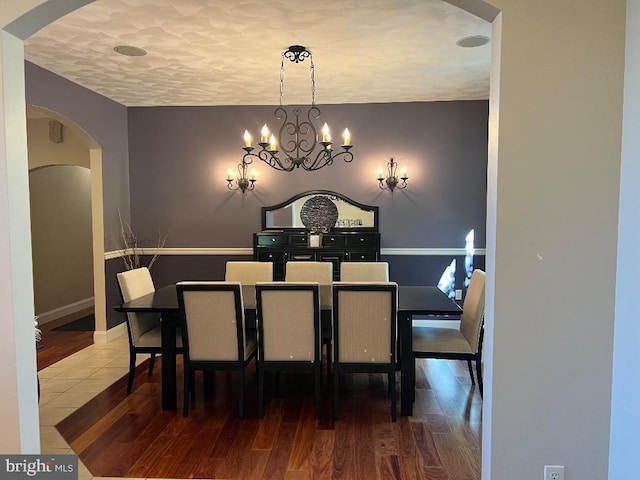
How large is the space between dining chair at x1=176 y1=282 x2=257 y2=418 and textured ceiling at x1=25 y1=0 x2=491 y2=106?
1734mm

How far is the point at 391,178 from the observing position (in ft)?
16.8

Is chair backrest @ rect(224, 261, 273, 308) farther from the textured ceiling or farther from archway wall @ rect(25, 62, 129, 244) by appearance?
the textured ceiling

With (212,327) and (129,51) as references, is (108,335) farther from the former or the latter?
(129,51)

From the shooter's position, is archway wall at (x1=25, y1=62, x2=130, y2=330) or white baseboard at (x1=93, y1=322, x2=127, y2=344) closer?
archway wall at (x1=25, y1=62, x2=130, y2=330)

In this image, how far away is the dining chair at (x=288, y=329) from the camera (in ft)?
9.36

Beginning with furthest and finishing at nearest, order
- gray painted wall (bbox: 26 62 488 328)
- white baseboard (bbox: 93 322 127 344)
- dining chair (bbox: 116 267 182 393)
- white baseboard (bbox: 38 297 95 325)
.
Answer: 1. white baseboard (bbox: 38 297 95 325)
2. gray painted wall (bbox: 26 62 488 328)
3. white baseboard (bbox: 93 322 127 344)
4. dining chair (bbox: 116 267 182 393)

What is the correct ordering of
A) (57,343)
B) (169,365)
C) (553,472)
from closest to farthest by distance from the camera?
(553,472), (169,365), (57,343)

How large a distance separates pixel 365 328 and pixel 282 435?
2.74 feet

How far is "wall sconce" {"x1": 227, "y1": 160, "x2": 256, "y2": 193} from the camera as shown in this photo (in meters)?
5.23

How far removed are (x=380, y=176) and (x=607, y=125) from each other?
11.9ft

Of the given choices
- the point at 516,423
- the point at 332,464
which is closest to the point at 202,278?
the point at 332,464

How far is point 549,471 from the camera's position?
161cm

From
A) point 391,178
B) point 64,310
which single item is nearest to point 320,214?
point 391,178

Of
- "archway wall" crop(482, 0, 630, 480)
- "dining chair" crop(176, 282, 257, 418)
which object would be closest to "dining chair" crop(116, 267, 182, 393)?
"dining chair" crop(176, 282, 257, 418)
